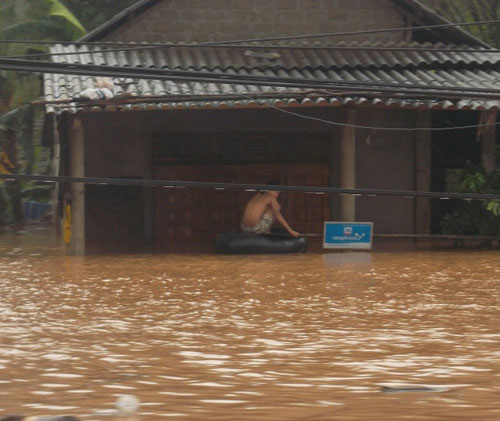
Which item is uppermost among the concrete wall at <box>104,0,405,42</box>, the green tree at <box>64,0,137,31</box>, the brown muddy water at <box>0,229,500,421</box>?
the green tree at <box>64,0,137,31</box>

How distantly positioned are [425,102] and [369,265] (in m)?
2.75

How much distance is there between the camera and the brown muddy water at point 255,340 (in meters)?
5.92

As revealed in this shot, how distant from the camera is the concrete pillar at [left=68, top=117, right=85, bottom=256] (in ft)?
49.7

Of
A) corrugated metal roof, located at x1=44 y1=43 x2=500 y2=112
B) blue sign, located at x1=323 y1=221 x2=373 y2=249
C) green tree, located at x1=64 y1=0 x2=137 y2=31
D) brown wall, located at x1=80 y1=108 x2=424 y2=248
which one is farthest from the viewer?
green tree, located at x1=64 y1=0 x2=137 y2=31

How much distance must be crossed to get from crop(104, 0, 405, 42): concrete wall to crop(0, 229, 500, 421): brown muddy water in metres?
5.78

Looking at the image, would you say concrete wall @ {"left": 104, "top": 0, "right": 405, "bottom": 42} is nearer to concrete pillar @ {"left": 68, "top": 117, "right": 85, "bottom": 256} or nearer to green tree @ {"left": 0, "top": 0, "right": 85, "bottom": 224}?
concrete pillar @ {"left": 68, "top": 117, "right": 85, "bottom": 256}

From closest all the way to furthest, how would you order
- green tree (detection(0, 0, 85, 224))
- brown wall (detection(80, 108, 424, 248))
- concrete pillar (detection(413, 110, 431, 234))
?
brown wall (detection(80, 108, 424, 248)), concrete pillar (detection(413, 110, 431, 234)), green tree (detection(0, 0, 85, 224))

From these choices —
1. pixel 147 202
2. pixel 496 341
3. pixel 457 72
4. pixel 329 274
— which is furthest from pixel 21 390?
pixel 457 72

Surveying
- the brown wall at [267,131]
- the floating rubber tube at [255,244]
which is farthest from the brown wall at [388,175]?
the floating rubber tube at [255,244]

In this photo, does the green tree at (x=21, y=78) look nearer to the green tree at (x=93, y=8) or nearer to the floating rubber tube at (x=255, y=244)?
the green tree at (x=93, y=8)

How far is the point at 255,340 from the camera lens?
808 centimetres

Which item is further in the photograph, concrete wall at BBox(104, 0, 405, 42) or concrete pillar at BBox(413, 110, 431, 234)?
concrete wall at BBox(104, 0, 405, 42)

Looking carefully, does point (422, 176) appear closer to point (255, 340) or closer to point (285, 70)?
point (285, 70)

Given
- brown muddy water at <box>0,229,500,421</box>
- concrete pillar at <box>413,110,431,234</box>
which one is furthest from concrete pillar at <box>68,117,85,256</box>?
concrete pillar at <box>413,110,431,234</box>
